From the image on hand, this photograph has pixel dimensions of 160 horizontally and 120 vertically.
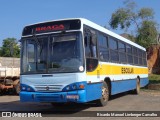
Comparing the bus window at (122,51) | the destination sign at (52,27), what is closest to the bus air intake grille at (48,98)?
the destination sign at (52,27)

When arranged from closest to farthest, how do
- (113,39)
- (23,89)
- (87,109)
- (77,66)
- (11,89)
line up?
(77,66)
(23,89)
(87,109)
(113,39)
(11,89)

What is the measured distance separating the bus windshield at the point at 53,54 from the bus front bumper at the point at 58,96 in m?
0.71

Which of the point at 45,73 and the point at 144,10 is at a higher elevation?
the point at 144,10

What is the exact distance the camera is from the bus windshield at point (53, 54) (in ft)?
36.6

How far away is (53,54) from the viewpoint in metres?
11.4

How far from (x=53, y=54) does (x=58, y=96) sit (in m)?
1.38

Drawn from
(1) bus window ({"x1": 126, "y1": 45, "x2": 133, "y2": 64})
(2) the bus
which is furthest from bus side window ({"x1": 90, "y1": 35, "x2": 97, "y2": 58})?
(1) bus window ({"x1": 126, "y1": 45, "x2": 133, "y2": 64})

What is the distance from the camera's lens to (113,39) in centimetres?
1523

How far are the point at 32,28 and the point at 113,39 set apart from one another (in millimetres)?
4368

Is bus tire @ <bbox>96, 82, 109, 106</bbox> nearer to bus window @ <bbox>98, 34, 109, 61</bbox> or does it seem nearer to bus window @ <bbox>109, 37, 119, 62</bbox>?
bus window @ <bbox>98, 34, 109, 61</bbox>

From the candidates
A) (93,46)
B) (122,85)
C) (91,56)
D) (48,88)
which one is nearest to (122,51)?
(122,85)

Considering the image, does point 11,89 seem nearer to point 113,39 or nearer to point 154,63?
point 113,39

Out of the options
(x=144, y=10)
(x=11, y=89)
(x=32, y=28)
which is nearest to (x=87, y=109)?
(x=32, y=28)

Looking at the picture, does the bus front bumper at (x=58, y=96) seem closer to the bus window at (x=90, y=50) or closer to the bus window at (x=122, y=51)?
the bus window at (x=90, y=50)
